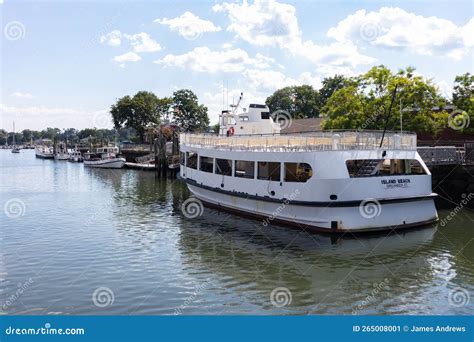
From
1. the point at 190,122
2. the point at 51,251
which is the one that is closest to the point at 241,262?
the point at 51,251

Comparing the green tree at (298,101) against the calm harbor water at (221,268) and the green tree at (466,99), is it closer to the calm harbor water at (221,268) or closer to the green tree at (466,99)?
the green tree at (466,99)

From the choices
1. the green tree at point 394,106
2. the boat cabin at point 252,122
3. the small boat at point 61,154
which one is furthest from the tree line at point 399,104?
the small boat at point 61,154

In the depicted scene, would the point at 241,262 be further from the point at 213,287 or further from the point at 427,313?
the point at 427,313

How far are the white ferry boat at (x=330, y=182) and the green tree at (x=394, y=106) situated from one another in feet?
33.6

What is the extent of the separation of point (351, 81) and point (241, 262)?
2632 centimetres

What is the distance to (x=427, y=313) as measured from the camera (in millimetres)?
11648

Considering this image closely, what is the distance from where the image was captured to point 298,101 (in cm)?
9756

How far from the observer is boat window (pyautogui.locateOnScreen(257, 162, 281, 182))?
75.9 feet

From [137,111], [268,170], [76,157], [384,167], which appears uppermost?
[137,111]

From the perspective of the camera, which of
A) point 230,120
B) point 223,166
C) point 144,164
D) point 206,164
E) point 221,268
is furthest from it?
point 144,164

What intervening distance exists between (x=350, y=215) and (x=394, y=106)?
1772cm

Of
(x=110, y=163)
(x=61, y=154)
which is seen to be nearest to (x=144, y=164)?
(x=110, y=163)

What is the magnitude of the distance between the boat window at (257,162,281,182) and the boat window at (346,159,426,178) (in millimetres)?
3751

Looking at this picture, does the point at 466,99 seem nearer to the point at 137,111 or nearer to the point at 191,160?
the point at 191,160
